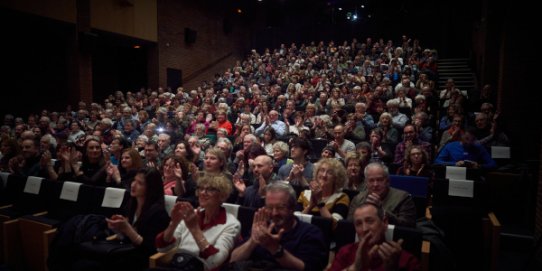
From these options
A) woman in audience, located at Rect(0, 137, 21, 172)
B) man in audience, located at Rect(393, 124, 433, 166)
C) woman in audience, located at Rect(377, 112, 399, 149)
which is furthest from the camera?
woman in audience, located at Rect(377, 112, 399, 149)

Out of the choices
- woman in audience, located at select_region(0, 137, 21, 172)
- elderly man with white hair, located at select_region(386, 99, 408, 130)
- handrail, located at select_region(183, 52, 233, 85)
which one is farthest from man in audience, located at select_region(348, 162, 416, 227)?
handrail, located at select_region(183, 52, 233, 85)

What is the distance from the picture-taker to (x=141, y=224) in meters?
2.15

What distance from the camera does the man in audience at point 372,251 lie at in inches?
59.6

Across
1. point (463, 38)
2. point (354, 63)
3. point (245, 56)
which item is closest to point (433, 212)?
point (354, 63)

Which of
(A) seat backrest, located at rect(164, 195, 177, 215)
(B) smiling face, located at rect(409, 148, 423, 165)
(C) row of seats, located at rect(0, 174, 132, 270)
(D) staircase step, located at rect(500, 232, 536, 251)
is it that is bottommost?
(D) staircase step, located at rect(500, 232, 536, 251)

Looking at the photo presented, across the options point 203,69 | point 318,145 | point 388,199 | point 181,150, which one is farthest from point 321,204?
point 203,69

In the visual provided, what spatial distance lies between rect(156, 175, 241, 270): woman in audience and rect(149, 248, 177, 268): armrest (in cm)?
2

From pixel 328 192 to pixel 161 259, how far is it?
112 cm

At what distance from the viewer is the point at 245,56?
14875mm

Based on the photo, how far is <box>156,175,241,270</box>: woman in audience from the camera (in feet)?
5.96

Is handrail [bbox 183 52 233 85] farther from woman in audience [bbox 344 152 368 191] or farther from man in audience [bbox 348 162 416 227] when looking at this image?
man in audience [bbox 348 162 416 227]

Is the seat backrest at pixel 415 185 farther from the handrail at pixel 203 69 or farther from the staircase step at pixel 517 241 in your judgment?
the handrail at pixel 203 69

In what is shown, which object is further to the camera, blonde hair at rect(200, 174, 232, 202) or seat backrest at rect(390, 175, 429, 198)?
seat backrest at rect(390, 175, 429, 198)

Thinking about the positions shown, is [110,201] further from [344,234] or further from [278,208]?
[344,234]
